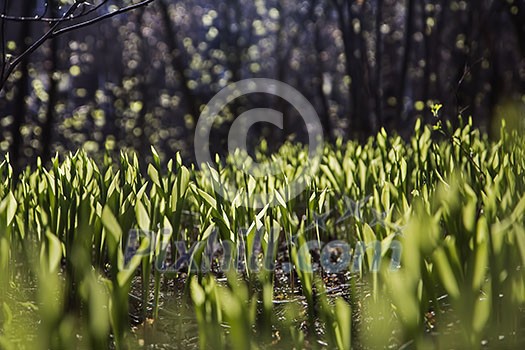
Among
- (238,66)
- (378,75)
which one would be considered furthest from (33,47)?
(238,66)

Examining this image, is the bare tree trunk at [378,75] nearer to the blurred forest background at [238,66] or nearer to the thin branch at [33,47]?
the blurred forest background at [238,66]

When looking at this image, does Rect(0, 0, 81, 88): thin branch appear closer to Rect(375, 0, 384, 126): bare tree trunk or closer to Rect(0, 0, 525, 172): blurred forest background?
Rect(0, 0, 525, 172): blurred forest background

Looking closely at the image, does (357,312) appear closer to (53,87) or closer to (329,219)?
(329,219)

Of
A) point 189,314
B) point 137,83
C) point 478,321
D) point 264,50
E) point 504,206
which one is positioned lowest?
point 478,321

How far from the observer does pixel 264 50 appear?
2067 centimetres

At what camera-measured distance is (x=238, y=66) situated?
11258 mm

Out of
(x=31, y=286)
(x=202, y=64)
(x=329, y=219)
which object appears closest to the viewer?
(x=31, y=286)

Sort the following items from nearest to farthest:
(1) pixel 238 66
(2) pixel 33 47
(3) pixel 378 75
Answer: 1. (2) pixel 33 47
2. (3) pixel 378 75
3. (1) pixel 238 66

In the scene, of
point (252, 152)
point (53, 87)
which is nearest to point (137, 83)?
point (252, 152)

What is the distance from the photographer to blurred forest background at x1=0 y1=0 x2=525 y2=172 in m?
5.77

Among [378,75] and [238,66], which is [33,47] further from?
[238,66]

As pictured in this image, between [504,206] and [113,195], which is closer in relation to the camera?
[504,206]

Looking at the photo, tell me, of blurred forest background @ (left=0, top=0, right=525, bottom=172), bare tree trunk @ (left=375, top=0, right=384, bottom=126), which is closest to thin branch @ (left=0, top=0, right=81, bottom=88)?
blurred forest background @ (left=0, top=0, right=525, bottom=172)

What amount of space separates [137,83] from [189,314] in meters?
11.4
